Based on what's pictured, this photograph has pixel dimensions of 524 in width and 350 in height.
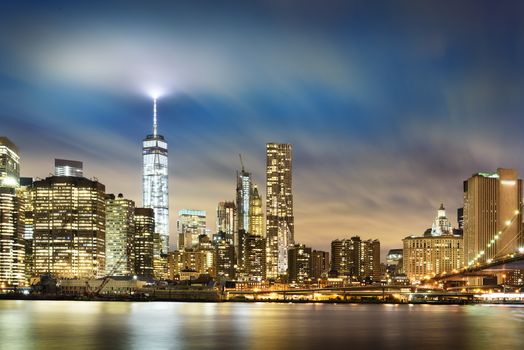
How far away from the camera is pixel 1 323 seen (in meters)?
90.8

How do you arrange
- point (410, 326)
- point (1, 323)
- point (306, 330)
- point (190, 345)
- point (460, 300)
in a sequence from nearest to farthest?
point (190, 345) < point (306, 330) < point (410, 326) < point (1, 323) < point (460, 300)

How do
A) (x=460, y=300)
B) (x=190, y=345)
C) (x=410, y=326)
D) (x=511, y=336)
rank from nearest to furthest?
(x=190, y=345) → (x=511, y=336) → (x=410, y=326) → (x=460, y=300)

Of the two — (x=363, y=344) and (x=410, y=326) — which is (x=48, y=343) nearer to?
(x=363, y=344)

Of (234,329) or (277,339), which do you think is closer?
(277,339)

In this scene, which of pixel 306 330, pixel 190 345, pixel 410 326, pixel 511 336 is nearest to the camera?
pixel 190 345

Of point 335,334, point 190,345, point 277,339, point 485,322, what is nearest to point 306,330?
point 335,334

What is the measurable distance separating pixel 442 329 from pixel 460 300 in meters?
107

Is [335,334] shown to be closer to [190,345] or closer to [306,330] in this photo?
[306,330]

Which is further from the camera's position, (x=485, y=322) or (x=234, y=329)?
(x=485, y=322)

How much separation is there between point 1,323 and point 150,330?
22.1m

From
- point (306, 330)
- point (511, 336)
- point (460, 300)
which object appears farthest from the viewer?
point (460, 300)

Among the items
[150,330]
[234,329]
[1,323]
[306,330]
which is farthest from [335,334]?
[1,323]

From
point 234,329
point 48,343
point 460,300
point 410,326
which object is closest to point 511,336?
point 410,326

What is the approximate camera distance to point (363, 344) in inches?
2525
